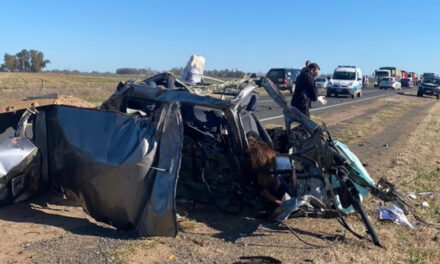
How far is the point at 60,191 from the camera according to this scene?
5066 mm

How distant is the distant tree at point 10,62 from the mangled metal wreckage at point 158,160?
96763 mm

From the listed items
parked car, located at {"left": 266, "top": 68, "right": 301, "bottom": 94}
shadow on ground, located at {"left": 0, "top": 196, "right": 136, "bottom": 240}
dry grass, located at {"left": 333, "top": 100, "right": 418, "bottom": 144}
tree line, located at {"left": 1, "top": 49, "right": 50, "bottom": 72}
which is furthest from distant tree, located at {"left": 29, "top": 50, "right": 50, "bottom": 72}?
shadow on ground, located at {"left": 0, "top": 196, "right": 136, "bottom": 240}

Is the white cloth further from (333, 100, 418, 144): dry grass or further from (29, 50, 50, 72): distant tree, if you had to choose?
(29, 50, 50, 72): distant tree

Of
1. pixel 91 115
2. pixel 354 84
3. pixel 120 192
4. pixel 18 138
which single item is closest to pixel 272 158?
pixel 120 192

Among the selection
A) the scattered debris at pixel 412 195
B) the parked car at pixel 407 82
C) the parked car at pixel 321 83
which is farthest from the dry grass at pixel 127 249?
the parked car at pixel 407 82

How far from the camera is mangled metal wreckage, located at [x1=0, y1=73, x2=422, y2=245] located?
423 cm

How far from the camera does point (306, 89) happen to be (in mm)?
8906

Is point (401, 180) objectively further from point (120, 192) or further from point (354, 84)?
point (354, 84)

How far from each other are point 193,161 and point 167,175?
816 millimetres

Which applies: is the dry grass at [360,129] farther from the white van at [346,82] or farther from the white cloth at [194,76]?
the white van at [346,82]

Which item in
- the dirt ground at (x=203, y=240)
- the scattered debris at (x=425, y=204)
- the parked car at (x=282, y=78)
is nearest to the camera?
the dirt ground at (x=203, y=240)

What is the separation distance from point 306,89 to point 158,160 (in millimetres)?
5302

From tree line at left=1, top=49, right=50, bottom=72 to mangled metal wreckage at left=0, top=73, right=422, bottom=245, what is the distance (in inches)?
3747

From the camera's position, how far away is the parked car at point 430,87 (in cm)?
3685
